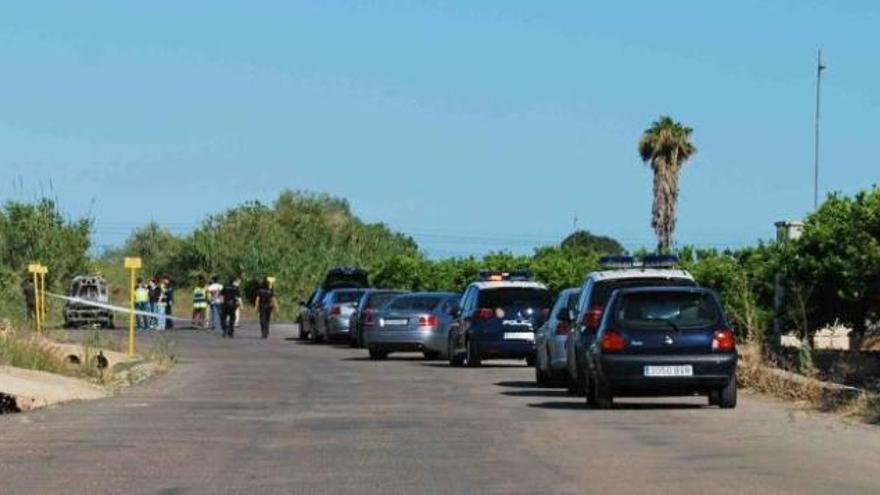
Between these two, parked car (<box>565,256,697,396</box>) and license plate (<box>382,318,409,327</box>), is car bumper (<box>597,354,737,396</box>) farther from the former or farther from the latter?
license plate (<box>382,318,409,327</box>)

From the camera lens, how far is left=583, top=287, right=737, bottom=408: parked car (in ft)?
75.7

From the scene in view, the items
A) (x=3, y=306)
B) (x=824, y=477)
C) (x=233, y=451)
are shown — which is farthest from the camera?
(x=3, y=306)

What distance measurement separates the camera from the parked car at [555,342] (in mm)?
27422

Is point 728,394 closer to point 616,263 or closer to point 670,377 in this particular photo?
point 670,377

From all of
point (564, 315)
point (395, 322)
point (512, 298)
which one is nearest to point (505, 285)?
point (512, 298)

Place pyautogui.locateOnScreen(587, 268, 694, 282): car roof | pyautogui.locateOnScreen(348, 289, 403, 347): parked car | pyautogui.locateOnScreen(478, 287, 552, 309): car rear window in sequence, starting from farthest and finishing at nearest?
pyautogui.locateOnScreen(348, 289, 403, 347): parked car
pyautogui.locateOnScreen(478, 287, 552, 309): car rear window
pyautogui.locateOnScreen(587, 268, 694, 282): car roof

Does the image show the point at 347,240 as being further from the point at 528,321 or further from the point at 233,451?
the point at 233,451

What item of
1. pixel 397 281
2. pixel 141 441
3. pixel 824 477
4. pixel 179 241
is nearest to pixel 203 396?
pixel 141 441

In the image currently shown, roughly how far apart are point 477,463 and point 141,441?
3782mm

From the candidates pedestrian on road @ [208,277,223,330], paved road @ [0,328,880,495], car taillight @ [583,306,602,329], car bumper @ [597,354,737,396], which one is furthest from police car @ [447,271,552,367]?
pedestrian on road @ [208,277,223,330]

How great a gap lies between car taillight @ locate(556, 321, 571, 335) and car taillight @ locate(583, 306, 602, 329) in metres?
1.42

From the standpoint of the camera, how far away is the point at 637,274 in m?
26.5

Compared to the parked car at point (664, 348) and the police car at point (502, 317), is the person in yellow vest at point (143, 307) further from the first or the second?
the parked car at point (664, 348)

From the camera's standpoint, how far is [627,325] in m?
23.4
